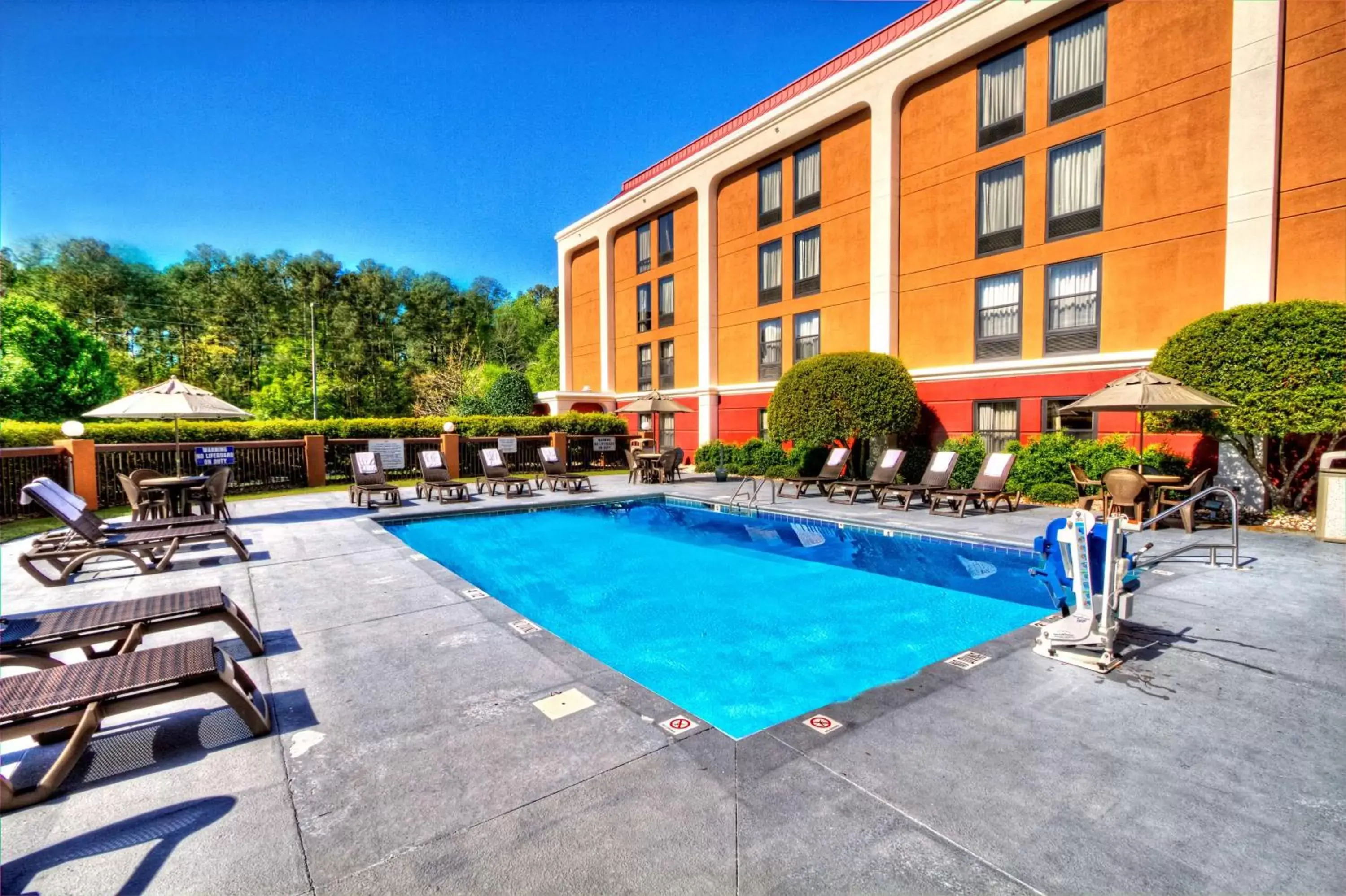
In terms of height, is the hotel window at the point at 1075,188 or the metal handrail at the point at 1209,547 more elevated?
the hotel window at the point at 1075,188

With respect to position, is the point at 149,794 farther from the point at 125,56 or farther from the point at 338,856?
the point at 125,56

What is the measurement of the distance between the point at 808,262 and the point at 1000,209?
5.50 metres

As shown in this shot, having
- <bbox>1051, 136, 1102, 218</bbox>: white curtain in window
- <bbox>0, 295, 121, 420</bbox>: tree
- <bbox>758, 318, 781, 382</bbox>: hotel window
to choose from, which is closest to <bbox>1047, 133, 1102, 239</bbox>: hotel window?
<bbox>1051, 136, 1102, 218</bbox>: white curtain in window

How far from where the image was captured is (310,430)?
1623 cm

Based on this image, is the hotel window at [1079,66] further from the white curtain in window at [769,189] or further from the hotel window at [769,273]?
the hotel window at [769,273]

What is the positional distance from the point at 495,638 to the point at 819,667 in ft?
8.29

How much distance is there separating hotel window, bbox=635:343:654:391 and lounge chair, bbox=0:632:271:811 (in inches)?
845

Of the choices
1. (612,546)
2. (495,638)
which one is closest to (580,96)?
(612,546)

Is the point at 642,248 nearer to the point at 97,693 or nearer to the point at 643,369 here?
the point at 643,369

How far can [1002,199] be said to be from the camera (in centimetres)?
1377

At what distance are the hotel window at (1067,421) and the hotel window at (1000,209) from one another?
3.71 meters

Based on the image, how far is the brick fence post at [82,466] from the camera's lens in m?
11.3

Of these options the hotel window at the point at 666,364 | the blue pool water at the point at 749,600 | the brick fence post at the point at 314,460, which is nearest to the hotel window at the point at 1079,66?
the blue pool water at the point at 749,600

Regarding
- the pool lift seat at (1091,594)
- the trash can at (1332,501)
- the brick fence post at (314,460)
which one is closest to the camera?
the pool lift seat at (1091,594)
